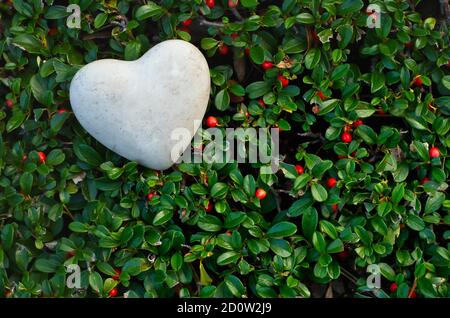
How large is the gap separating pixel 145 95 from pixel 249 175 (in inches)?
17.0

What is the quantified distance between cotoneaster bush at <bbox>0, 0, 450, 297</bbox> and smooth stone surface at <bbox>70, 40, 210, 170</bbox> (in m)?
0.10

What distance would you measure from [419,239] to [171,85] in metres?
0.98

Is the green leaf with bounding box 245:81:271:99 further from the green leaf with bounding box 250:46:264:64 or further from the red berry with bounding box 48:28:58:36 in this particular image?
the red berry with bounding box 48:28:58:36

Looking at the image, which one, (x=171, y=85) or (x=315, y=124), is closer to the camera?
(x=171, y=85)

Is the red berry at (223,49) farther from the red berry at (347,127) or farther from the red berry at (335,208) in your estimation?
the red berry at (335,208)

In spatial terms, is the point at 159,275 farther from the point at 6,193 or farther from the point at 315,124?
the point at 315,124

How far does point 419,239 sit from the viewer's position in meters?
1.77

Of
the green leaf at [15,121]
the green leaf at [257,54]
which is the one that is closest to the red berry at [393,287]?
the green leaf at [257,54]

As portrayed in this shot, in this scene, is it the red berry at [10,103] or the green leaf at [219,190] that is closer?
the green leaf at [219,190]

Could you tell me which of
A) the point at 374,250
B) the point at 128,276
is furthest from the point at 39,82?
the point at 374,250

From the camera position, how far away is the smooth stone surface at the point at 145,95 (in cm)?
169

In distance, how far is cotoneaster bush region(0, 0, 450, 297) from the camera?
5.62 ft

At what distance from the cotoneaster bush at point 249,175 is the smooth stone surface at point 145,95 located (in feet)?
0.32

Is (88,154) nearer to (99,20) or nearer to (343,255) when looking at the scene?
(99,20)
